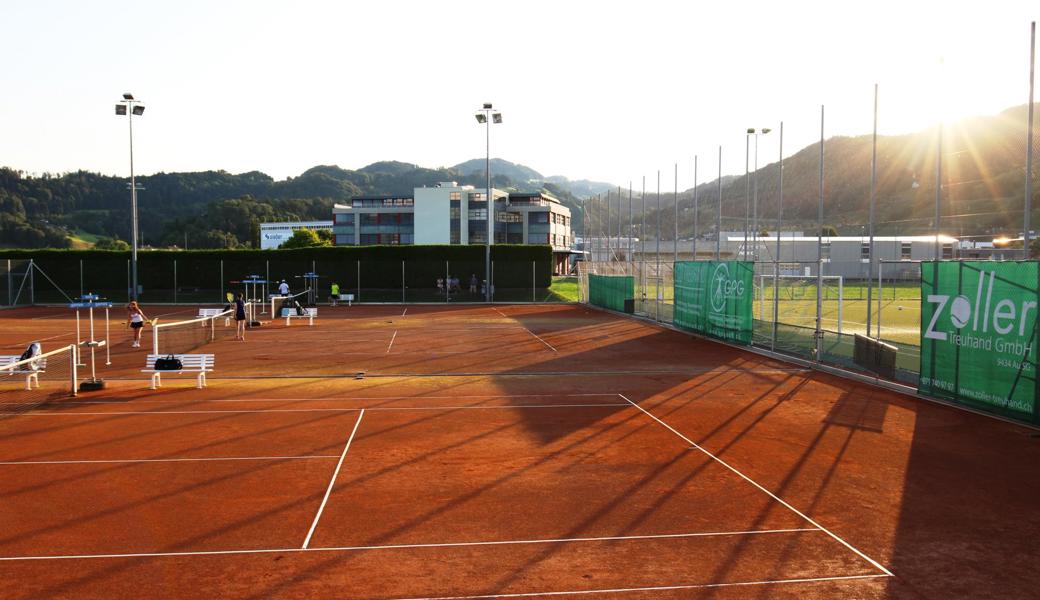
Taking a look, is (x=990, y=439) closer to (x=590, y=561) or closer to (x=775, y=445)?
(x=775, y=445)

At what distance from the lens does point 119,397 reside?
16.2 meters

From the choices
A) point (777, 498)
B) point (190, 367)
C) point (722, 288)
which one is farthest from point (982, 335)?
point (190, 367)

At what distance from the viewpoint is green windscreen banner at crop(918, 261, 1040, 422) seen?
43.0 feet

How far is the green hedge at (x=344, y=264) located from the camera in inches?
2238

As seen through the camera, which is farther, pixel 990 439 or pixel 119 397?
pixel 119 397

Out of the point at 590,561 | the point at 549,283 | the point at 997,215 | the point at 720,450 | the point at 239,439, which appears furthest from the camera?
the point at 549,283

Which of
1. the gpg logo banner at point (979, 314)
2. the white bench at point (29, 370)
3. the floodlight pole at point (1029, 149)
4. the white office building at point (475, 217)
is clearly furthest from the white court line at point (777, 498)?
the white office building at point (475, 217)

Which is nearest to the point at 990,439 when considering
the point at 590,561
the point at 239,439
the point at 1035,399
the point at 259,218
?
the point at 1035,399

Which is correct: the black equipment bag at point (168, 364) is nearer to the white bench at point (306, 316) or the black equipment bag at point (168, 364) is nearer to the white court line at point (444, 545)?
the white court line at point (444, 545)

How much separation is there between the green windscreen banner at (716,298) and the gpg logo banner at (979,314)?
327 inches

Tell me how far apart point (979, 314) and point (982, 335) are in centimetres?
39

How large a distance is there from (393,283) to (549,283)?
11743mm

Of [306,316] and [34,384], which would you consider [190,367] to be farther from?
[306,316]

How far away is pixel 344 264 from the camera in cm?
5709
